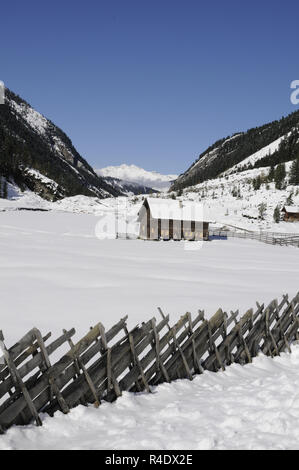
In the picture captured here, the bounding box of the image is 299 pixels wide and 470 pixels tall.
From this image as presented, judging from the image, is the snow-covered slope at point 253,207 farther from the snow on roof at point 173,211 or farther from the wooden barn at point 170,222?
the wooden barn at point 170,222

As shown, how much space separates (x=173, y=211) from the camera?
47031 millimetres

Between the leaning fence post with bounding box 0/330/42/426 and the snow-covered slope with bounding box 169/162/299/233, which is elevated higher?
the snow-covered slope with bounding box 169/162/299/233

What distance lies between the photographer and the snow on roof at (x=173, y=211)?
46.1m

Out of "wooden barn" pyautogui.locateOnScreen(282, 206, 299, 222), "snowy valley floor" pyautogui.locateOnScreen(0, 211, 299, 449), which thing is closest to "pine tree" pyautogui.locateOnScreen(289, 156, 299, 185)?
"wooden barn" pyautogui.locateOnScreen(282, 206, 299, 222)

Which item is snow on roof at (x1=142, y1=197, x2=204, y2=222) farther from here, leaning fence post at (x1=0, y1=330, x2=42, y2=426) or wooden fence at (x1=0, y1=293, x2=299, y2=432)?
leaning fence post at (x1=0, y1=330, x2=42, y2=426)

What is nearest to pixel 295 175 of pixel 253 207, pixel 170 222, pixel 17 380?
pixel 253 207

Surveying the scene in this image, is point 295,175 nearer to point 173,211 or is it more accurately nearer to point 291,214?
point 291,214

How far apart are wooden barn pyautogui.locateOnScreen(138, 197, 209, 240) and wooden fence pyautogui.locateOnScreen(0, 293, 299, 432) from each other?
37185mm

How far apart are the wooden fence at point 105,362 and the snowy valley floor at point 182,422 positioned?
21 cm

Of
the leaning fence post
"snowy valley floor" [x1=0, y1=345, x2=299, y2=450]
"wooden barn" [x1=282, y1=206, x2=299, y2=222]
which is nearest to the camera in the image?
the leaning fence post

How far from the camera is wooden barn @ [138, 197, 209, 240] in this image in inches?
1799

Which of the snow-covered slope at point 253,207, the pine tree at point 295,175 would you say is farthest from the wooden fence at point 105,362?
the pine tree at point 295,175

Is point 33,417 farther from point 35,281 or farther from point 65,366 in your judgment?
point 35,281
